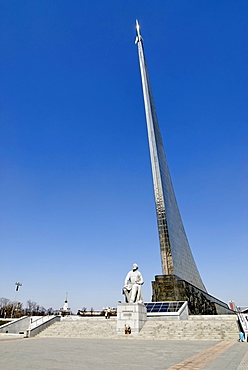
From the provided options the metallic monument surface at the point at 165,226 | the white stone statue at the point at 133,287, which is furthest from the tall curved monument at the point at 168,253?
the white stone statue at the point at 133,287

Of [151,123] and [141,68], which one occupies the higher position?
[141,68]

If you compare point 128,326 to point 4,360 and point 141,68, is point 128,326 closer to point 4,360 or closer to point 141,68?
point 4,360

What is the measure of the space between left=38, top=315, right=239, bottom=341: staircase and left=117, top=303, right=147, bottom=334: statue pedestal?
0.28m

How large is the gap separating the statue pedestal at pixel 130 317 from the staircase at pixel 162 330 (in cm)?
28

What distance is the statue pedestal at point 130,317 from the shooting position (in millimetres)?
11086

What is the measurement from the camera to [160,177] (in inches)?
837

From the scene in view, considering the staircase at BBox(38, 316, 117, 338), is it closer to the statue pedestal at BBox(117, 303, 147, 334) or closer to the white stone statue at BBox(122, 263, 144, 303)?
the statue pedestal at BBox(117, 303, 147, 334)

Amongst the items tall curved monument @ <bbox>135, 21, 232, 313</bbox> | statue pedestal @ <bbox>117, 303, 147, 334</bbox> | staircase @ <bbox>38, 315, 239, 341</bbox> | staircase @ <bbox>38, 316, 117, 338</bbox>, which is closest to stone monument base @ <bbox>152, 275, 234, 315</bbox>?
tall curved monument @ <bbox>135, 21, 232, 313</bbox>

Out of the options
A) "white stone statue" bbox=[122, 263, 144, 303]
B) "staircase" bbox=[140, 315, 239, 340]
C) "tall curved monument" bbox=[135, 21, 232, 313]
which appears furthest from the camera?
"tall curved monument" bbox=[135, 21, 232, 313]

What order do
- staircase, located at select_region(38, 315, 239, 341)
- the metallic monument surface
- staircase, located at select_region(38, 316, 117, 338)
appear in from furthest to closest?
the metallic monument surface < staircase, located at select_region(38, 316, 117, 338) < staircase, located at select_region(38, 315, 239, 341)

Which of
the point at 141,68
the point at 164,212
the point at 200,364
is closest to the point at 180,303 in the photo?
the point at 164,212

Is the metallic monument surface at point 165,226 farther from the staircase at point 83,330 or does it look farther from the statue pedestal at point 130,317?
the statue pedestal at point 130,317

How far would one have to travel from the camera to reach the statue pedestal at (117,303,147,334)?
1109 cm

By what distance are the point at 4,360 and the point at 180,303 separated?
11735 mm
